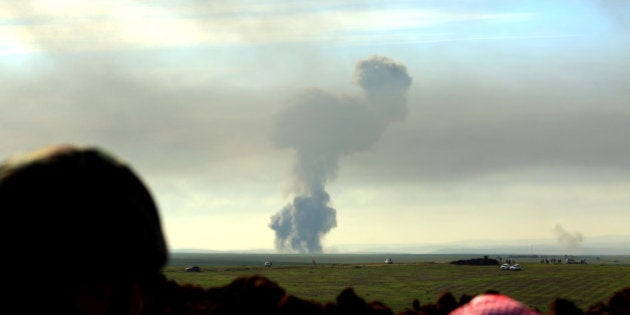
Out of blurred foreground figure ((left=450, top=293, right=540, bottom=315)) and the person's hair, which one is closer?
the person's hair

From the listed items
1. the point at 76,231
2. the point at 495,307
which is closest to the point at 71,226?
the point at 76,231

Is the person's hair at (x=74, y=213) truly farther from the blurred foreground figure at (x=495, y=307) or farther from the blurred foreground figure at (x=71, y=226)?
the blurred foreground figure at (x=495, y=307)

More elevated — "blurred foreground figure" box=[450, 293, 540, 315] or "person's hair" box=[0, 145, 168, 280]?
"person's hair" box=[0, 145, 168, 280]

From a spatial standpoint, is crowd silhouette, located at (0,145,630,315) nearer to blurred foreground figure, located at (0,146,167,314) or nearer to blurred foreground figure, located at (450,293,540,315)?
blurred foreground figure, located at (0,146,167,314)

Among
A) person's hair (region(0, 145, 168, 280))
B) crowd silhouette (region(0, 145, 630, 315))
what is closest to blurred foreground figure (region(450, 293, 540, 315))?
crowd silhouette (region(0, 145, 630, 315))

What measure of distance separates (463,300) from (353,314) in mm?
3092

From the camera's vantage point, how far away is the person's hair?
2.46 m

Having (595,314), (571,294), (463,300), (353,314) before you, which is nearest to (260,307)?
(353,314)

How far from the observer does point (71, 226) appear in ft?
8.17

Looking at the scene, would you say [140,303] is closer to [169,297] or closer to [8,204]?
[8,204]

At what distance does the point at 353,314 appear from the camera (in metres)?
12.7

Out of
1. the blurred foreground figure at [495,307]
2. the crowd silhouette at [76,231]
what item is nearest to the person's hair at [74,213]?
the crowd silhouette at [76,231]

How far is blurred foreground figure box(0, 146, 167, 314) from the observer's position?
247 cm

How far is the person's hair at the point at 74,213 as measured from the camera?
8.08ft
